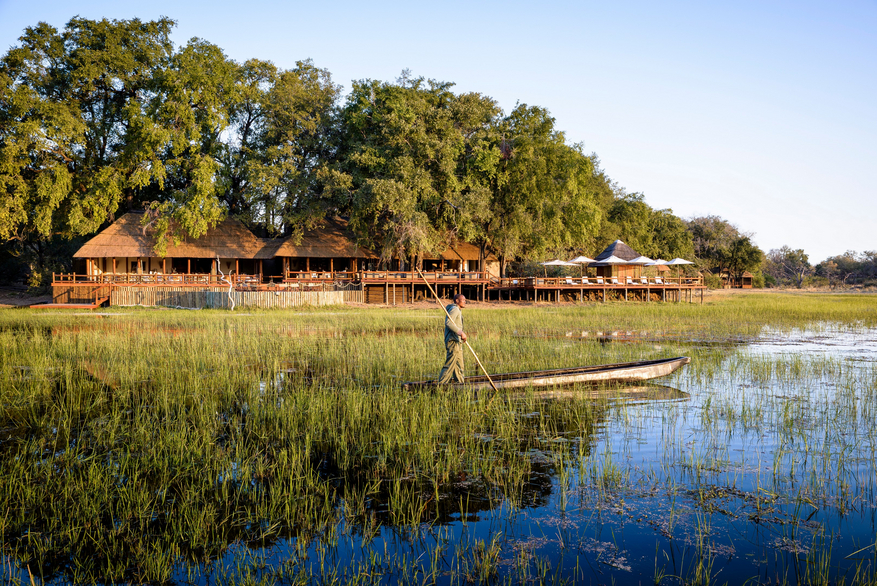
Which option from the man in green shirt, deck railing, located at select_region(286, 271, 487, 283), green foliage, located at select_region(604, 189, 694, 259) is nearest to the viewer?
the man in green shirt

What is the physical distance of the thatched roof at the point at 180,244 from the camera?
110ft

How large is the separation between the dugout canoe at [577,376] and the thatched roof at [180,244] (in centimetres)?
2829

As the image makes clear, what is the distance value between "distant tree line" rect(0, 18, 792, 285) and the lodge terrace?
1318 millimetres

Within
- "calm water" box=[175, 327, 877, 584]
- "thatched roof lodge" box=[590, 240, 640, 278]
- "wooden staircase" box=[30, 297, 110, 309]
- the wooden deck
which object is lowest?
"calm water" box=[175, 327, 877, 584]

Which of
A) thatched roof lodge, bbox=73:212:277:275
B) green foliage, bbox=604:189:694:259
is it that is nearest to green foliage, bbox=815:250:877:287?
green foliage, bbox=604:189:694:259

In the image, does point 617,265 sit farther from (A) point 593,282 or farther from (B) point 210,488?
(B) point 210,488

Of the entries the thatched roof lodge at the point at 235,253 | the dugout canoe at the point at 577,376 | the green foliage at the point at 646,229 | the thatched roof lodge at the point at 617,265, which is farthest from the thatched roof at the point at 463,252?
the dugout canoe at the point at 577,376

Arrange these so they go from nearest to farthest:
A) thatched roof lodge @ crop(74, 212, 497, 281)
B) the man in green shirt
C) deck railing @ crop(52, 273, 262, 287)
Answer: the man in green shirt → deck railing @ crop(52, 273, 262, 287) → thatched roof lodge @ crop(74, 212, 497, 281)

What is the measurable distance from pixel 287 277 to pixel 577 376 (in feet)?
87.8

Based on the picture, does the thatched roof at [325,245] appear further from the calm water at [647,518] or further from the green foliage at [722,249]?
the green foliage at [722,249]

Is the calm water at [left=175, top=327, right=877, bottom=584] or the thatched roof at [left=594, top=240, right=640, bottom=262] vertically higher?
the thatched roof at [left=594, top=240, right=640, bottom=262]

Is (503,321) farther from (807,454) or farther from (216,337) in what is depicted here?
(807,454)

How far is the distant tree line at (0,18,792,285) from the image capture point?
31047 millimetres

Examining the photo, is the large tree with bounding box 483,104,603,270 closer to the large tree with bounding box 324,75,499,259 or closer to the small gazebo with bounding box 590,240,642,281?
the large tree with bounding box 324,75,499,259
